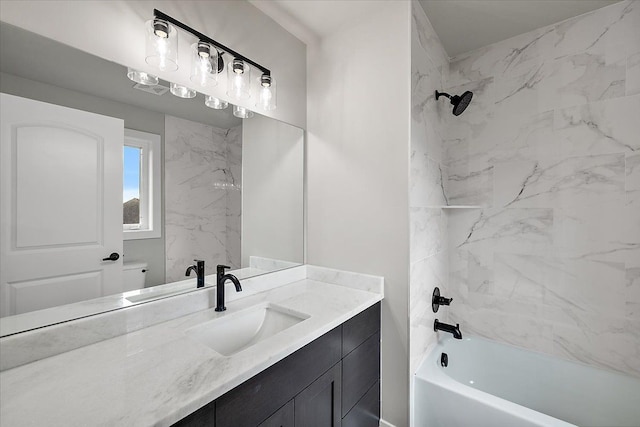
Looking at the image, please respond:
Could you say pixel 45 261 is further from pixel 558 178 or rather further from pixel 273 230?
pixel 558 178

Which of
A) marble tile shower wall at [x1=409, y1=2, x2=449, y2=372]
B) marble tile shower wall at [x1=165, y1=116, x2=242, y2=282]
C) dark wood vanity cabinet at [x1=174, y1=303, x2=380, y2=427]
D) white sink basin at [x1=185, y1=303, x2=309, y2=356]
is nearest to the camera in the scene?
dark wood vanity cabinet at [x1=174, y1=303, x2=380, y2=427]

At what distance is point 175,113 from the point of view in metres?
1.26

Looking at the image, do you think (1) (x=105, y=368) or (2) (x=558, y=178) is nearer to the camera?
(1) (x=105, y=368)

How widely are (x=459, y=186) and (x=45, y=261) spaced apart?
2432 mm

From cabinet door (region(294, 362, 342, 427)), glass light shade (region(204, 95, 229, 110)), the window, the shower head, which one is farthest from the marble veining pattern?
the window

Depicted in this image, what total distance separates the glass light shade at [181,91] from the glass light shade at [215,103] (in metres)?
0.07

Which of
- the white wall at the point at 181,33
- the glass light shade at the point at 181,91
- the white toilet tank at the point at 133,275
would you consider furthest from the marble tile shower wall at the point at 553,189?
the white toilet tank at the point at 133,275

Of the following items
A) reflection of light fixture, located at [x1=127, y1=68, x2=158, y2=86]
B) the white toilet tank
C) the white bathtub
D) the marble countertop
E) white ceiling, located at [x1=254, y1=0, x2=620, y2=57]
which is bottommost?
the white bathtub

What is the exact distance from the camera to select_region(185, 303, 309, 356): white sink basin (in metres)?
1.15

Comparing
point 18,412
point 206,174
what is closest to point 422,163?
point 206,174

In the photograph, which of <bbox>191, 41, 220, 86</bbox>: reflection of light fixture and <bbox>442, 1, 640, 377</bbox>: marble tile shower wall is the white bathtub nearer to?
<bbox>442, 1, 640, 377</bbox>: marble tile shower wall

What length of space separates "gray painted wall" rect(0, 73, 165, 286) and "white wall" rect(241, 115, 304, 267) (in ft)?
1.46

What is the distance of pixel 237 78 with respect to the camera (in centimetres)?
143

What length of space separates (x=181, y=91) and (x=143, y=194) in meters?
0.51
